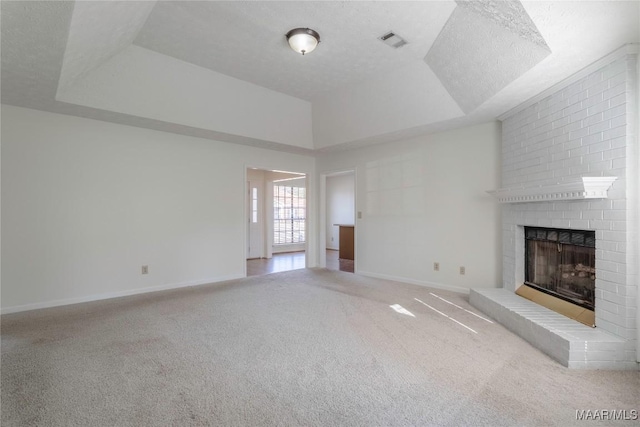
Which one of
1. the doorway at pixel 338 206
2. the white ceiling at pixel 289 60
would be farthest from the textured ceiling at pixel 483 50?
the doorway at pixel 338 206

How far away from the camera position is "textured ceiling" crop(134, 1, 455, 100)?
271 centimetres

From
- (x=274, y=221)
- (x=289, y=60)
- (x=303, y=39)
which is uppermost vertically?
(x=289, y=60)

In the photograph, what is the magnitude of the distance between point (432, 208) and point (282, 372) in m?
3.42

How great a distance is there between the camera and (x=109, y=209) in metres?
4.09

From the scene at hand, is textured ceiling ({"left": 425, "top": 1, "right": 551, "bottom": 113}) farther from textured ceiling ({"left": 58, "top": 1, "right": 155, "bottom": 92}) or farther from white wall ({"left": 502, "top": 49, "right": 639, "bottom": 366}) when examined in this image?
textured ceiling ({"left": 58, "top": 1, "right": 155, "bottom": 92})

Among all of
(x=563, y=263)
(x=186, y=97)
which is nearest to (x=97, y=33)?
(x=186, y=97)

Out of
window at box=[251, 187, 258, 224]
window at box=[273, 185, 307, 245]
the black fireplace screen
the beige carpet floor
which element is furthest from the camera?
window at box=[273, 185, 307, 245]

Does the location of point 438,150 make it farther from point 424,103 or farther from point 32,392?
point 32,392

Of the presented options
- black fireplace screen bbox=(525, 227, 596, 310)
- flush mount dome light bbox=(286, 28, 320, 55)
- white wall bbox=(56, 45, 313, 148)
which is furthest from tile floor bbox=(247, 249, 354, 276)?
flush mount dome light bbox=(286, 28, 320, 55)

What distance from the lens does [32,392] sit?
Answer: 75.7 inches

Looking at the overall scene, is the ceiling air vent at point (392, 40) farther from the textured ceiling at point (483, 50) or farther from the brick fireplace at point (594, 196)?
the brick fireplace at point (594, 196)

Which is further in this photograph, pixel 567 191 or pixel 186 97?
pixel 186 97

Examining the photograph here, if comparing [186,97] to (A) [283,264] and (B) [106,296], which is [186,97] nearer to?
(B) [106,296]

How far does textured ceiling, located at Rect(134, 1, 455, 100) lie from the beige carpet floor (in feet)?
9.43
